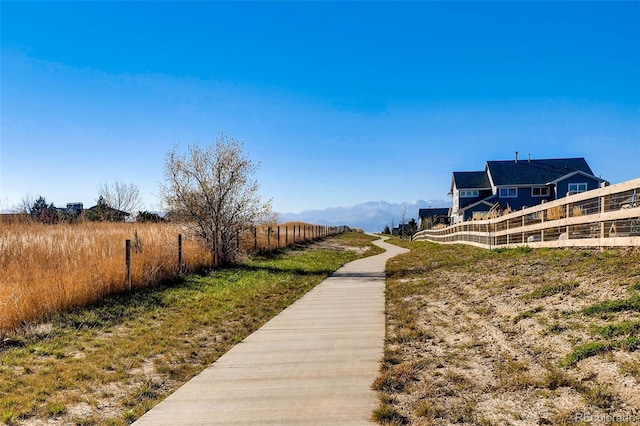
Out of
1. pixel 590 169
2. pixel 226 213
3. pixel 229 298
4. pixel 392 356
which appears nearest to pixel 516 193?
pixel 590 169

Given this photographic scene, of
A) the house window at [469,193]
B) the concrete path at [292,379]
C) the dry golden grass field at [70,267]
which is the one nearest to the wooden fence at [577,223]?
the concrete path at [292,379]

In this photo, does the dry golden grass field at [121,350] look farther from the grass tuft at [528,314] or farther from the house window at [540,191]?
the house window at [540,191]

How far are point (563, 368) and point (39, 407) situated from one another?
17.2 feet

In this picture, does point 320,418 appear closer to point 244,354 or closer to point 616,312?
point 244,354

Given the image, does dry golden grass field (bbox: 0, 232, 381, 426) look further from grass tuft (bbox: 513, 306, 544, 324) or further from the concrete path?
grass tuft (bbox: 513, 306, 544, 324)

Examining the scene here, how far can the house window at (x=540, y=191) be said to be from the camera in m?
45.3

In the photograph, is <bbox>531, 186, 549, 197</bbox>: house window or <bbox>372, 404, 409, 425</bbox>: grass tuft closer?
<bbox>372, 404, 409, 425</bbox>: grass tuft

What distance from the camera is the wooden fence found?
27.1 feet

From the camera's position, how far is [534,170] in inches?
1833

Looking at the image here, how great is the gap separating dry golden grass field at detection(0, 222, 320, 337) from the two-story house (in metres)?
36.7

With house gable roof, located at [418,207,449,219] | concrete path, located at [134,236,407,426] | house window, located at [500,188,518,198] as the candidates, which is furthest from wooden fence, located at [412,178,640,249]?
house gable roof, located at [418,207,449,219]

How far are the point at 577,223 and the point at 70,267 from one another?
39.0 feet

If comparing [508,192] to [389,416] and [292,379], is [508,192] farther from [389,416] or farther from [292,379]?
[389,416]

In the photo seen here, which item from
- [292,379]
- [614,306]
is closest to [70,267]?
Result: [292,379]
